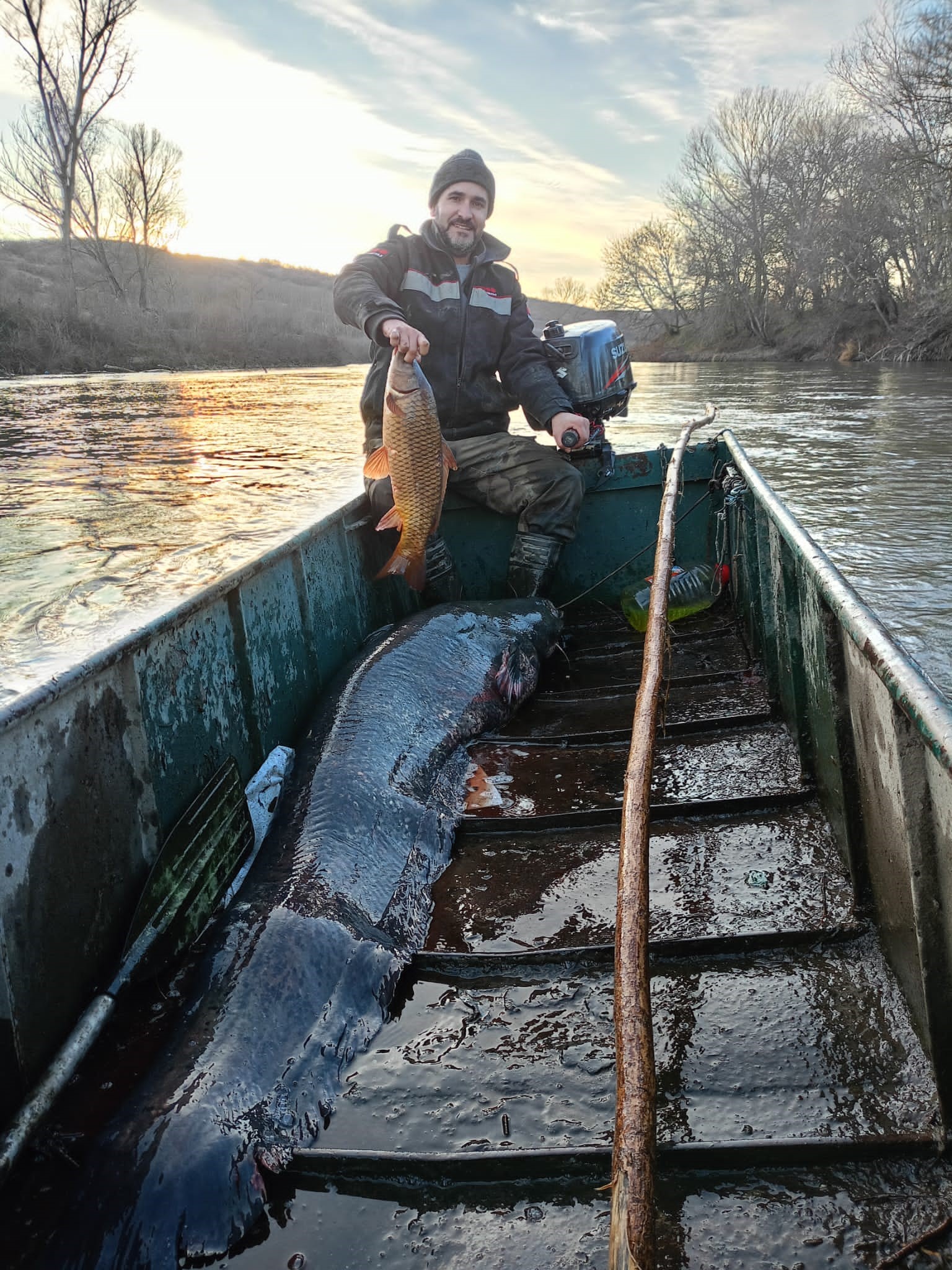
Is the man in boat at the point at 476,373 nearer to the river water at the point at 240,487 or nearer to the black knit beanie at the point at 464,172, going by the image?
the black knit beanie at the point at 464,172

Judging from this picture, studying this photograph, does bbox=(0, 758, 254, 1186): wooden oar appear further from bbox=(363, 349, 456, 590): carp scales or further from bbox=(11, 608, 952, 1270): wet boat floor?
bbox=(363, 349, 456, 590): carp scales

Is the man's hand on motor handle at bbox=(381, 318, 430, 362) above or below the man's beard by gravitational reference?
below

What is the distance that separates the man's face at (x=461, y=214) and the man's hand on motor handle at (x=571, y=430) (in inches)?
43.7

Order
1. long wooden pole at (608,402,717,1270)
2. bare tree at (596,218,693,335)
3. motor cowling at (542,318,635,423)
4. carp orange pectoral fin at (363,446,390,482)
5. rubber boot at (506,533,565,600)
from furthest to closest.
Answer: bare tree at (596,218,693,335) < motor cowling at (542,318,635,423) < rubber boot at (506,533,565,600) < carp orange pectoral fin at (363,446,390,482) < long wooden pole at (608,402,717,1270)

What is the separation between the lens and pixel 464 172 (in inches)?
205

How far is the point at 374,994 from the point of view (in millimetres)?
2416

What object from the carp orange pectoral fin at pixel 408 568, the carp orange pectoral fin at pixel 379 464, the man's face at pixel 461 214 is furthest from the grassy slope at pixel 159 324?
the carp orange pectoral fin at pixel 408 568

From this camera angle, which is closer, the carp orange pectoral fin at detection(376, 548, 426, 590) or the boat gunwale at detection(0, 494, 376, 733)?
the boat gunwale at detection(0, 494, 376, 733)

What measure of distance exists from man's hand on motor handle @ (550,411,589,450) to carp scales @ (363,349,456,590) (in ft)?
3.15

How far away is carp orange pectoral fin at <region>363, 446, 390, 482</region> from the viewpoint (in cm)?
446

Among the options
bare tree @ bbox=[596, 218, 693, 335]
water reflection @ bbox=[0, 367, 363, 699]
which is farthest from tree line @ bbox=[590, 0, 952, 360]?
water reflection @ bbox=[0, 367, 363, 699]

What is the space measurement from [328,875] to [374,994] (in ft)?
1.35

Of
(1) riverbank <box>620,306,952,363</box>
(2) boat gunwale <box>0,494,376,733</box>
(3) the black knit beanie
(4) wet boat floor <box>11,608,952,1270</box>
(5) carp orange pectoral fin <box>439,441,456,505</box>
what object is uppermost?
(1) riverbank <box>620,306,952,363</box>

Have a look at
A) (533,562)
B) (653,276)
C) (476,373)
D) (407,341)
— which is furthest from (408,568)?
(653,276)
